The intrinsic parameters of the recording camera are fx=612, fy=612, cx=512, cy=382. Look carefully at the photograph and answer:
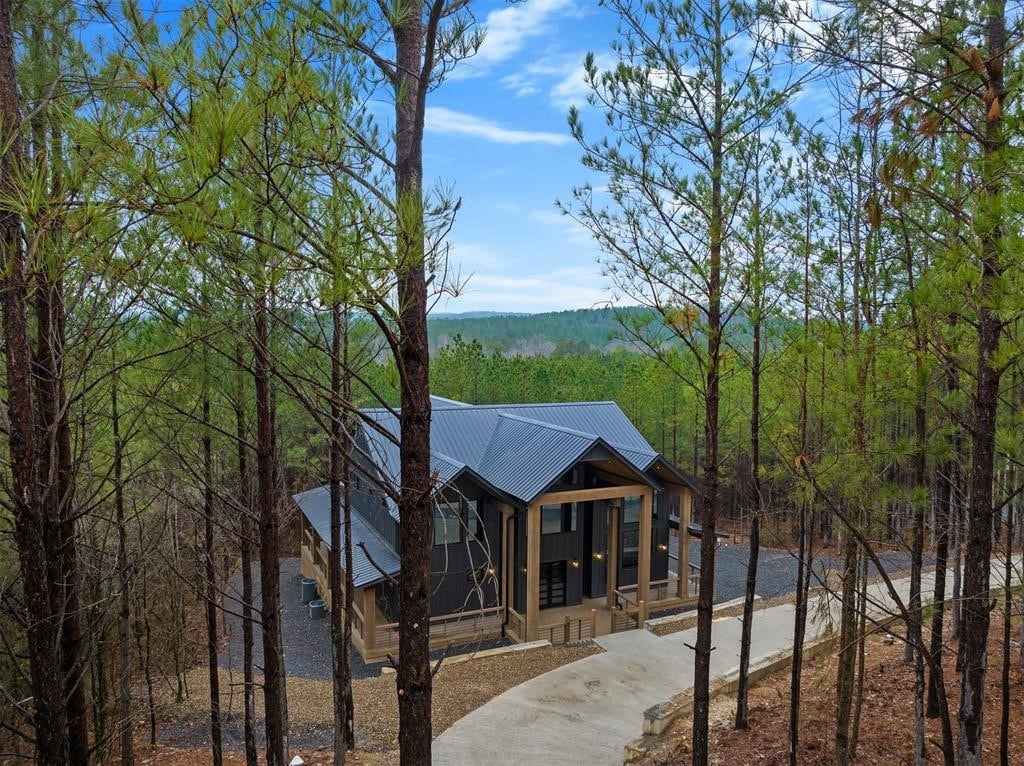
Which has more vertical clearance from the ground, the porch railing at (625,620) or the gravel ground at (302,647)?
the porch railing at (625,620)

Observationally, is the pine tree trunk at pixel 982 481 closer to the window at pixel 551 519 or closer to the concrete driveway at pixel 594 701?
the concrete driveway at pixel 594 701

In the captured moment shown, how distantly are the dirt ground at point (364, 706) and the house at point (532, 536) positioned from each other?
1.74 metres

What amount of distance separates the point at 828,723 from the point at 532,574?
23.0ft

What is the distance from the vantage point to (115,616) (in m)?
9.57

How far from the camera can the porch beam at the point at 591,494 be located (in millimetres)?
14898

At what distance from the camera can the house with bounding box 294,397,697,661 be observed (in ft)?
48.4

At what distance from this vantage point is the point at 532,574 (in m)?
14.6

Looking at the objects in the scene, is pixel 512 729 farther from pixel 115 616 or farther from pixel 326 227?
pixel 326 227

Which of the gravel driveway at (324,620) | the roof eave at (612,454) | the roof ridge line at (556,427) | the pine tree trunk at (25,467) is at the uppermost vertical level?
the pine tree trunk at (25,467)

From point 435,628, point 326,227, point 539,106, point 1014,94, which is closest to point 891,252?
point 1014,94

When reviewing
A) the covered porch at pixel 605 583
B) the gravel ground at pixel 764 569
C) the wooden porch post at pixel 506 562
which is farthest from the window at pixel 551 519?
the gravel ground at pixel 764 569

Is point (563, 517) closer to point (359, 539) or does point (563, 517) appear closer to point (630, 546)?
point (630, 546)

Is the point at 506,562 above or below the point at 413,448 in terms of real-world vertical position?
below

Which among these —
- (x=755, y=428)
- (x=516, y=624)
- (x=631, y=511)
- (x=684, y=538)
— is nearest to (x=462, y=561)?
(x=516, y=624)
